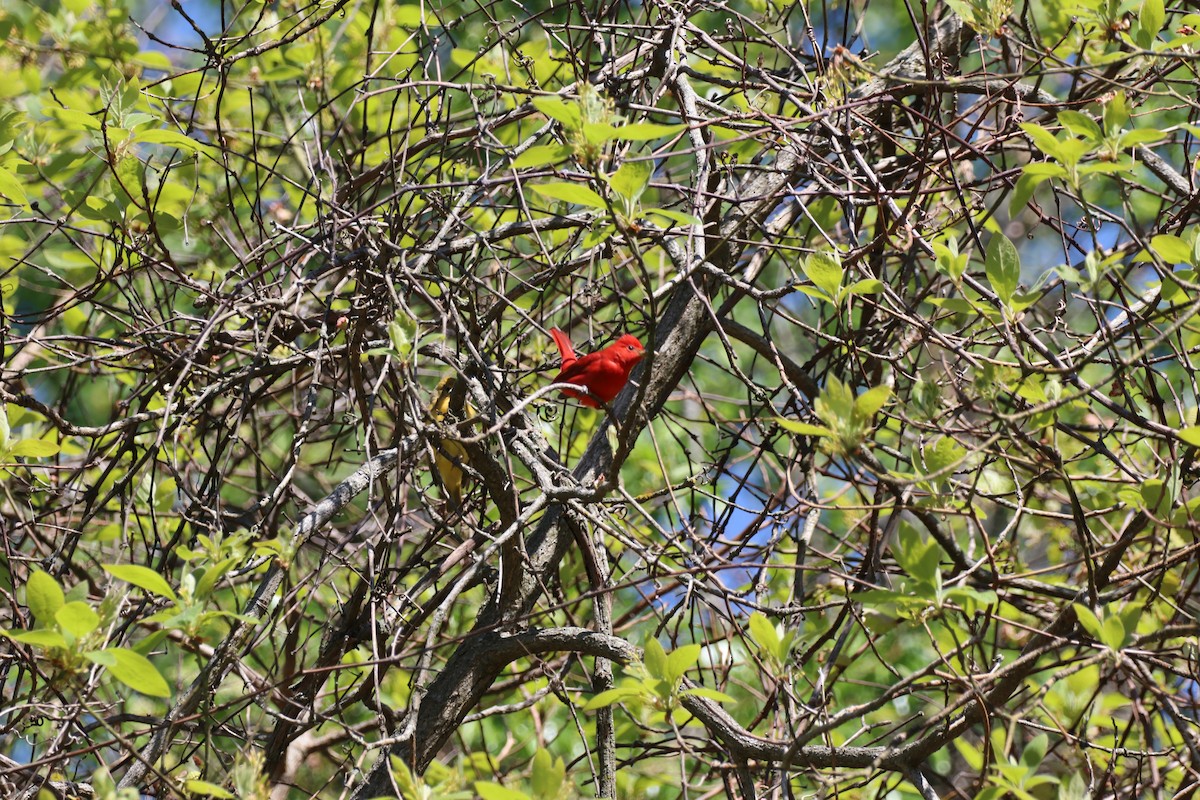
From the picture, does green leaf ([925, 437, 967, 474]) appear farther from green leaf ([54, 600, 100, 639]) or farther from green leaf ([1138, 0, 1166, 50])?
green leaf ([54, 600, 100, 639])

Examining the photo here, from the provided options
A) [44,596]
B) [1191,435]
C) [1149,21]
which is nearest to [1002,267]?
[1191,435]

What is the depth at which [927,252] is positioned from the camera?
7.79ft

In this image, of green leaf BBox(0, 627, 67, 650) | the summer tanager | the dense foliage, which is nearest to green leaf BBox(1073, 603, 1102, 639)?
the dense foliage

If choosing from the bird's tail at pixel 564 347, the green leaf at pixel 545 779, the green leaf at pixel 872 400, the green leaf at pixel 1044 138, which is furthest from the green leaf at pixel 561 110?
the bird's tail at pixel 564 347

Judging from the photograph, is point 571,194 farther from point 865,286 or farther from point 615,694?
point 615,694

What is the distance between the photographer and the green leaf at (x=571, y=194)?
1701 mm

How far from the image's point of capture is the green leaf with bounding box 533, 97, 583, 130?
1.60 m

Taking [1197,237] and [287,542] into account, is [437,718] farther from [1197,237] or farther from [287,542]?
[1197,237]

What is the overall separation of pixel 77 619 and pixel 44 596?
87 millimetres

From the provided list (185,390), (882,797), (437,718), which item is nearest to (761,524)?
(882,797)

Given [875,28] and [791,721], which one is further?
[875,28]

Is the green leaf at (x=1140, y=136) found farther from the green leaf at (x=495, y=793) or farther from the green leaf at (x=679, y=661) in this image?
the green leaf at (x=495, y=793)

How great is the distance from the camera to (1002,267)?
1938 millimetres

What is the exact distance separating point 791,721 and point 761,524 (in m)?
0.80
